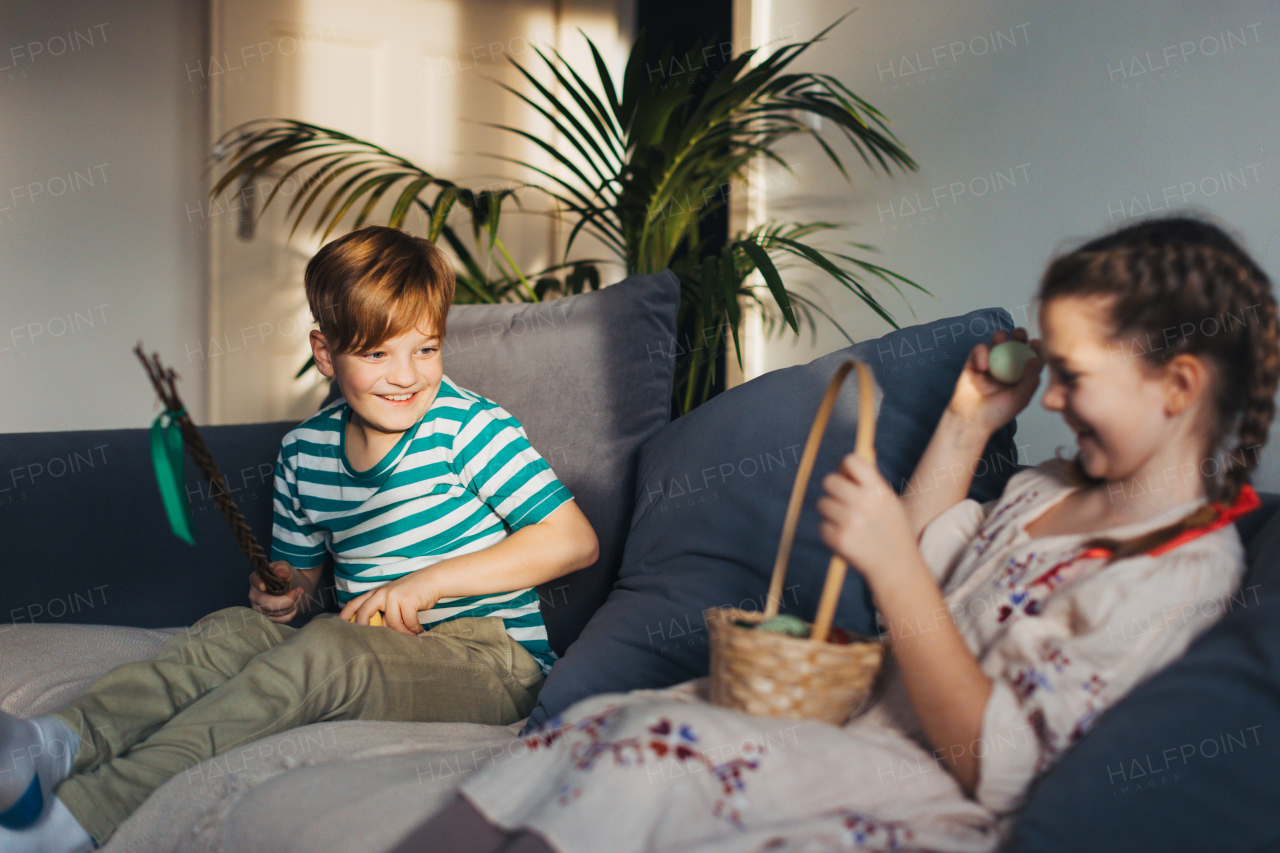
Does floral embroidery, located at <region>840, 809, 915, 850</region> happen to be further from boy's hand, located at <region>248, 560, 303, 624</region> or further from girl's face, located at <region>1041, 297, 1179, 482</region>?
boy's hand, located at <region>248, 560, 303, 624</region>

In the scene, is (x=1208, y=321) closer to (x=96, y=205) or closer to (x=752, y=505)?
(x=752, y=505)

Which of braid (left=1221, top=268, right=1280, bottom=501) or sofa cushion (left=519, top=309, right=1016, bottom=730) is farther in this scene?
sofa cushion (left=519, top=309, right=1016, bottom=730)

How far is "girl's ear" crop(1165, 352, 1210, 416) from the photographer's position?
67 centimetres

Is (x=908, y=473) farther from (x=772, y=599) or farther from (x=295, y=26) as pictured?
(x=295, y=26)

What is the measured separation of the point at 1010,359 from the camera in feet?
2.73

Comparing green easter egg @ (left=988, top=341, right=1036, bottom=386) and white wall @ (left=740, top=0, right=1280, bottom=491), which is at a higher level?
white wall @ (left=740, top=0, right=1280, bottom=491)

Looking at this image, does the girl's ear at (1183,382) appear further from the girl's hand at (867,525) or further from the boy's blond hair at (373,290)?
the boy's blond hair at (373,290)

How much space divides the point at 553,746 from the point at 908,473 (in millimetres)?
500

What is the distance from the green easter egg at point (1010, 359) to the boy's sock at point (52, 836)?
3.10 ft

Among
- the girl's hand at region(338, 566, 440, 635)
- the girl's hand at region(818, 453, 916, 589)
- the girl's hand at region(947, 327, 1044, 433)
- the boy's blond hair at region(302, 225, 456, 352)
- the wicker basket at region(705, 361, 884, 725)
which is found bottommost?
the girl's hand at region(338, 566, 440, 635)

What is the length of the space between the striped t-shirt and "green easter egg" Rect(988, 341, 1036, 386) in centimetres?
53

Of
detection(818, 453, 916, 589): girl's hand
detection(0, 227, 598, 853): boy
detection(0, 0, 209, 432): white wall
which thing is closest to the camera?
detection(818, 453, 916, 589): girl's hand

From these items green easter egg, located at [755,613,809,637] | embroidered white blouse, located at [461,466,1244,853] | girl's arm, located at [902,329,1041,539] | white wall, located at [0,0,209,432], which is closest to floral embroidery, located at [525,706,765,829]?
embroidered white blouse, located at [461,466,1244,853]

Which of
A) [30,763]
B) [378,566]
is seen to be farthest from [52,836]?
[378,566]
